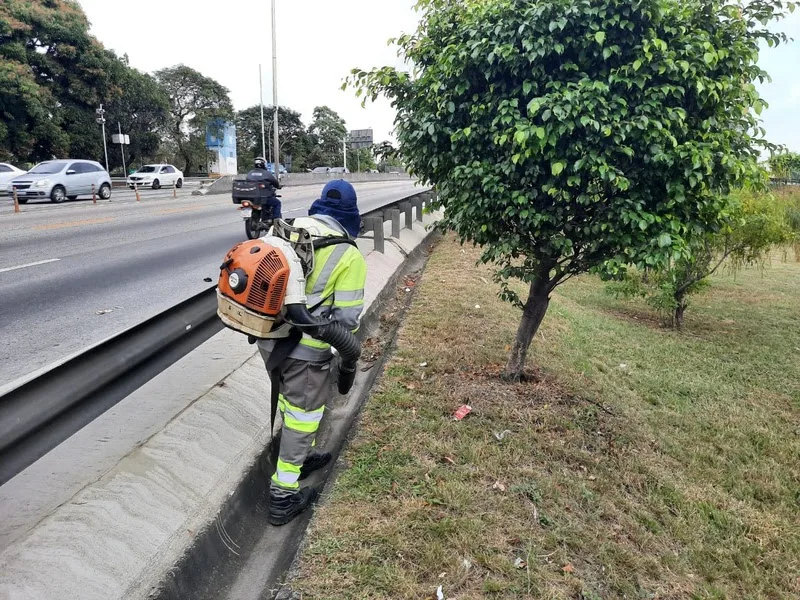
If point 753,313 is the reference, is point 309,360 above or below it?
above

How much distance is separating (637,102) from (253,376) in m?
3.16

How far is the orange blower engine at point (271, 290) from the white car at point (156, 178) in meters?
32.2

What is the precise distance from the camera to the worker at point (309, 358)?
10.0 feet

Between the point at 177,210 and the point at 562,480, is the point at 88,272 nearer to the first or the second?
the point at 562,480

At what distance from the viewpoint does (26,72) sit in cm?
2722

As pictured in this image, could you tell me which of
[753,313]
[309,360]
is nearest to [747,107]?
[309,360]

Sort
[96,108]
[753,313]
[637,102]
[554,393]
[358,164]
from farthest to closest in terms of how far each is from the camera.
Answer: [358,164]
[96,108]
[753,313]
[554,393]
[637,102]

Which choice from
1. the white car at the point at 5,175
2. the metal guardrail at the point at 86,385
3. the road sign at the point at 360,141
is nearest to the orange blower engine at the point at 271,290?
the metal guardrail at the point at 86,385

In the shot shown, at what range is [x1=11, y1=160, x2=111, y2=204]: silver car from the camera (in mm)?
19141

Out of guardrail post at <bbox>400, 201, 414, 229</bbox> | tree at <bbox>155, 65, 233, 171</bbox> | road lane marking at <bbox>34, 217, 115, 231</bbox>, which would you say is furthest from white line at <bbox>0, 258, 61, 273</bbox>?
tree at <bbox>155, 65, 233, 171</bbox>

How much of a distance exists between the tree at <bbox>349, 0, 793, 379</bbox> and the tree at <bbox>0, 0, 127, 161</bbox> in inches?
1172

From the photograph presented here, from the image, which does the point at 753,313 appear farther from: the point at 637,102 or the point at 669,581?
the point at 669,581

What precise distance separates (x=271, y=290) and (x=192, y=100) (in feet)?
188

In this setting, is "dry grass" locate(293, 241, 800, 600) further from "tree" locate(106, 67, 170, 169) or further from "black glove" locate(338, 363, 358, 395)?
"tree" locate(106, 67, 170, 169)
